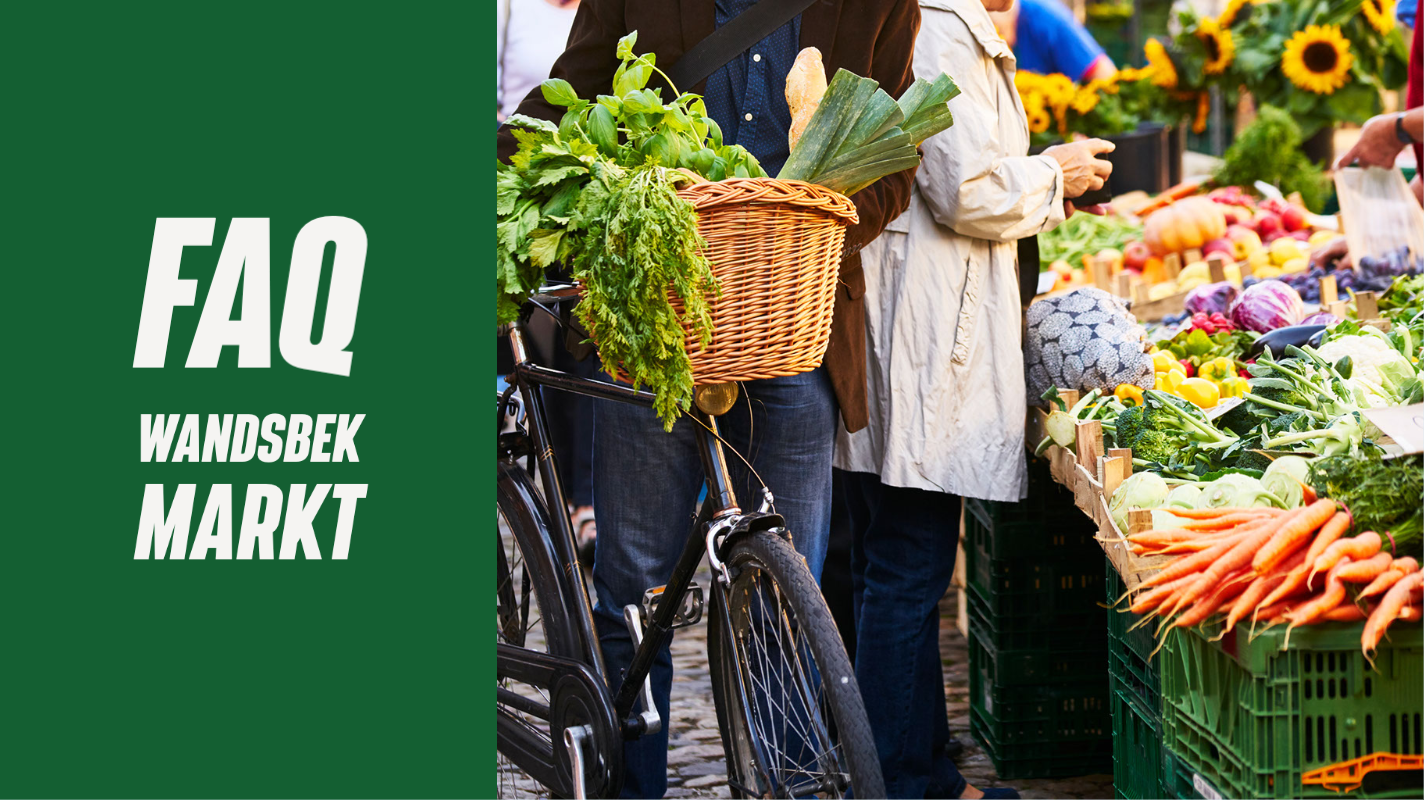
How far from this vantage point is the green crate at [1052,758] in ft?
12.1

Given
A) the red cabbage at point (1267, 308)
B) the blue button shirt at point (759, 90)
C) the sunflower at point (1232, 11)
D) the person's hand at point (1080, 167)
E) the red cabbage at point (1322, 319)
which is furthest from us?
the sunflower at point (1232, 11)

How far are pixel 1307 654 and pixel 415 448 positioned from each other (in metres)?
1.36

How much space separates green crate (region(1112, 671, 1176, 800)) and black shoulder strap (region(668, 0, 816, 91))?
143 centimetres

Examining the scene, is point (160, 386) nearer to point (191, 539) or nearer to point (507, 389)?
point (191, 539)

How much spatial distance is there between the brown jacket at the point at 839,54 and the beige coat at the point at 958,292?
A: 220mm

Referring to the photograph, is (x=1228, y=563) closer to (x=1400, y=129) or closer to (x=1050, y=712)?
(x=1050, y=712)

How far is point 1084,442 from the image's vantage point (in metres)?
2.97

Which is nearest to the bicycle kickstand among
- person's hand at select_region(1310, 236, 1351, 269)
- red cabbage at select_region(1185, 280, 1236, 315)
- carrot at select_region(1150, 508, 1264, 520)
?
carrot at select_region(1150, 508, 1264, 520)

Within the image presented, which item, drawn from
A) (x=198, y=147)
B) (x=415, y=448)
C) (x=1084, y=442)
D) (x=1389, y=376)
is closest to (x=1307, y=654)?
(x=1084, y=442)

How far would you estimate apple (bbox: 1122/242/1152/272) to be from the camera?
19.4ft

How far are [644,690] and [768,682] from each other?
0.33 meters

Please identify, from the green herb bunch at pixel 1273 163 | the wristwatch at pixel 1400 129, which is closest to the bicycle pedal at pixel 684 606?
the wristwatch at pixel 1400 129

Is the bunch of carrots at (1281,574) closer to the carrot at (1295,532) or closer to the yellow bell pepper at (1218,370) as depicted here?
the carrot at (1295,532)

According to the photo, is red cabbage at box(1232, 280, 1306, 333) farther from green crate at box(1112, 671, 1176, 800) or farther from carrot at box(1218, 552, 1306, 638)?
carrot at box(1218, 552, 1306, 638)
